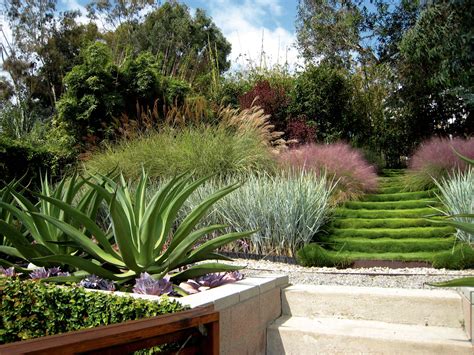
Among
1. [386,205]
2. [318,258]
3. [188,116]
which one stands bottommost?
[318,258]

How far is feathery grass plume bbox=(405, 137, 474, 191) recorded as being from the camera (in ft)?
30.4

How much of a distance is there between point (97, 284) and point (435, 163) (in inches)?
298

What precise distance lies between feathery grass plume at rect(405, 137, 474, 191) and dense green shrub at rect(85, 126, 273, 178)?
2.99 m

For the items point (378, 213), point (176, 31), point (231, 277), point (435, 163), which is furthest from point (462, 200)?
point (176, 31)

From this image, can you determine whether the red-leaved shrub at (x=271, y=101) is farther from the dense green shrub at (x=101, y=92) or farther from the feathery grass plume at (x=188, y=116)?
the feathery grass plume at (x=188, y=116)

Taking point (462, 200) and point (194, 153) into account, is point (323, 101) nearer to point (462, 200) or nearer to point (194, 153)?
point (194, 153)

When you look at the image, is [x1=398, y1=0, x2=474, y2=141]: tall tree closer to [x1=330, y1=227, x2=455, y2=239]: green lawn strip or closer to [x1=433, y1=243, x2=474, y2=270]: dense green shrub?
[x1=330, y1=227, x2=455, y2=239]: green lawn strip

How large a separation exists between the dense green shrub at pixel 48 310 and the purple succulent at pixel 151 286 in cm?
34

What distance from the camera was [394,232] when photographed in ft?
25.1

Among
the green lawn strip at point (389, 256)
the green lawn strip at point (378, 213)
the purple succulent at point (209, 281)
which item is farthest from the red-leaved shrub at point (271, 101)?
the purple succulent at point (209, 281)

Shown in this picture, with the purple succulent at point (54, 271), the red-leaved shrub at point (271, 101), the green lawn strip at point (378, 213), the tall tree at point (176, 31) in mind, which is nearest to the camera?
the purple succulent at point (54, 271)

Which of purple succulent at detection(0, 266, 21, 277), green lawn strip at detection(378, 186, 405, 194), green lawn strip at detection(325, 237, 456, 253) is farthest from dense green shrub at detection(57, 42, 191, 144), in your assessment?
purple succulent at detection(0, 266, 21, 277)

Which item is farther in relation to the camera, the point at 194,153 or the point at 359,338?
the point at 194,153

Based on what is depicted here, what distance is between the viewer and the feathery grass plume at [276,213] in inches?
273
